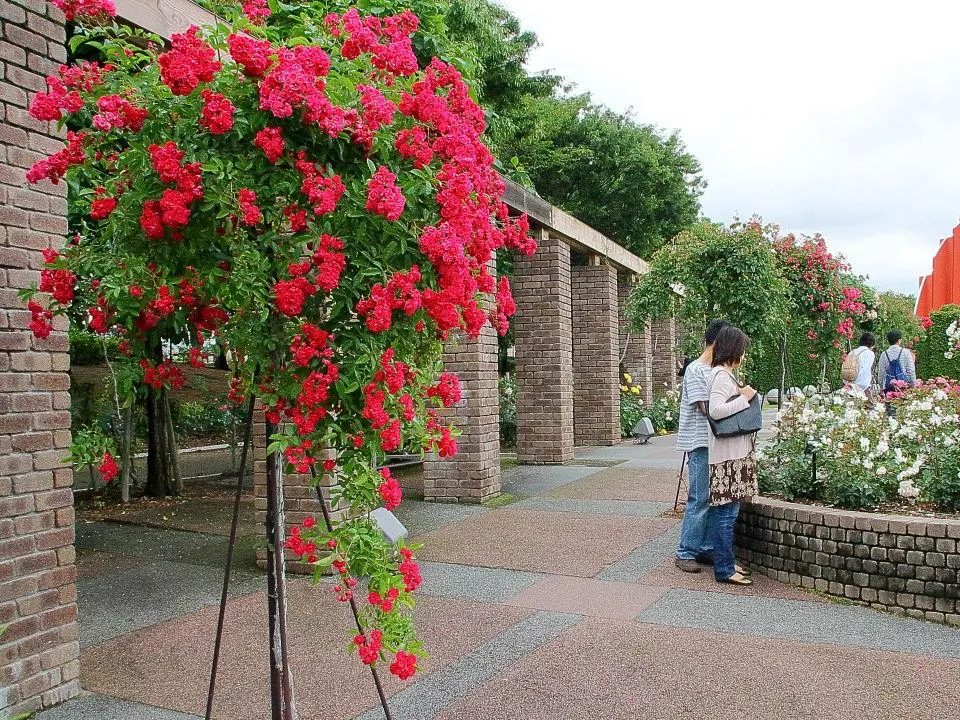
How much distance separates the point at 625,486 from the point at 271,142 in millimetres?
7622

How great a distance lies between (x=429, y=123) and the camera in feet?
8.98

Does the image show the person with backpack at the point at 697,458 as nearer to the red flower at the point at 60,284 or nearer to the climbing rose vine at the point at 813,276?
the red flower at the point at 60,284

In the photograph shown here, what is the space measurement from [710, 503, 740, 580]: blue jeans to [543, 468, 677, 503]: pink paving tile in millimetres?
2897

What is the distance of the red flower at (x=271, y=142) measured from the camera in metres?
2.53

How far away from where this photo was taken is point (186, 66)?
2480 millimetres

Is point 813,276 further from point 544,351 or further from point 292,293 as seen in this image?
point 292,293

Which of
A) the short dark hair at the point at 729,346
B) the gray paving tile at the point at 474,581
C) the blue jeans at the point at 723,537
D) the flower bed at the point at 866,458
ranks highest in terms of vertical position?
the short dark hair at the point at 729,346

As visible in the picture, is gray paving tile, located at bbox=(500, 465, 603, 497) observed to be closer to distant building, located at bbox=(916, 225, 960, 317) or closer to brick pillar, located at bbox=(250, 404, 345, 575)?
brick pillar, located at bbox=(250, 404, 345, 575)

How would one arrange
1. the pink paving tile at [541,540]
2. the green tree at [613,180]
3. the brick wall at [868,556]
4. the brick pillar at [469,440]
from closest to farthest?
the brick wall at [868,556] < the pink paving tile at [541,540] < the brick pillar at [469,440] < the green tree at [613,180]

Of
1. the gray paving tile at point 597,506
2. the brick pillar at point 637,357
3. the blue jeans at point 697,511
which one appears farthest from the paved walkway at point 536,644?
the brick pillar at point 637,357

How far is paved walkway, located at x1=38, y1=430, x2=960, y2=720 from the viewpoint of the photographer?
3.80 m

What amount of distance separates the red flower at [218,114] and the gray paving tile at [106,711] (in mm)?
2607

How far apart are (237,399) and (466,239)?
1.01 m

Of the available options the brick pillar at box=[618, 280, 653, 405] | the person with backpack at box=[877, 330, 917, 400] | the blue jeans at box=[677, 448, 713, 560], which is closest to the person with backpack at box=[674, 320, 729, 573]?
the blue jeans at box=[677, 448, 713, 560]
